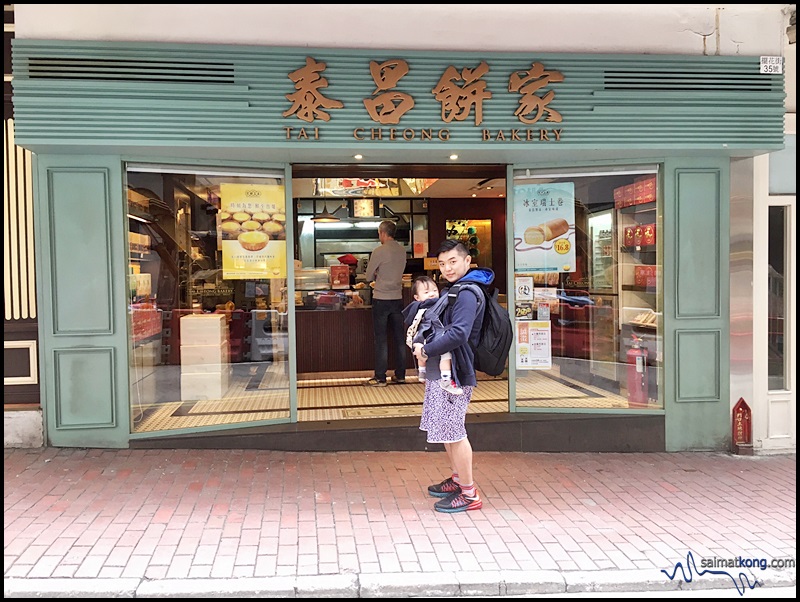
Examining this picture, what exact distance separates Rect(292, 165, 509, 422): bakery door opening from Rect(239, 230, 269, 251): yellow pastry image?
846 millimetres

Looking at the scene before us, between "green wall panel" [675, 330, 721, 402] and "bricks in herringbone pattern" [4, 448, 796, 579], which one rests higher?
"green wall panel" [675, 330, 721, 402]

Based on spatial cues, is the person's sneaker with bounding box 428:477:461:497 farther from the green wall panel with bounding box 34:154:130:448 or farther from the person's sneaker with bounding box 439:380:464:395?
the green wall panel with bounding box 34:154:130:448

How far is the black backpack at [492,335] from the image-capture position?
452 cm

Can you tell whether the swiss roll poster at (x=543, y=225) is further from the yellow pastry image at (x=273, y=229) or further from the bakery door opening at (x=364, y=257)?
the yellow pastry image at (x=273, y=229)

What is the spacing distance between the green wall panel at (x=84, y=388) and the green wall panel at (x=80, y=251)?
0.75ft

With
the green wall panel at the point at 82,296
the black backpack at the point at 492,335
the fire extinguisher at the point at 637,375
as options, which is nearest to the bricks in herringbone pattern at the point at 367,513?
the green wall panel at the point at 82,296

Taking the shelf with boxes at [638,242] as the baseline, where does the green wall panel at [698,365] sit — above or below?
below

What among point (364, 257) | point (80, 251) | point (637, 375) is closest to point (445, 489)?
point (637, 375)

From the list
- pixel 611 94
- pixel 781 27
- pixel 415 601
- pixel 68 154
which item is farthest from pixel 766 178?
pixel 68 154

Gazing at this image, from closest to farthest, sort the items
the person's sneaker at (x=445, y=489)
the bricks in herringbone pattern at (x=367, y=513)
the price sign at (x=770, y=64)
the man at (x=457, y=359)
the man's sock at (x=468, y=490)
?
the bricks in herringbone pattern at (x=367, y=513) → the man at (x=457, y=359) → the man's sock at (x=468, y=490) → the person's sneaker at (x=445, y=489) → the price sign at (x=770, y=64)

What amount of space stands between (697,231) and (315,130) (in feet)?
13.1

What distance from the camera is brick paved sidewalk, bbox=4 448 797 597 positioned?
376 centimetres

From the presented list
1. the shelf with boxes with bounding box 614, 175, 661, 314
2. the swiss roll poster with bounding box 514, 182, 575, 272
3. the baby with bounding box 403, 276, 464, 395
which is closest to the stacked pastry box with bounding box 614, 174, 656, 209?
the shelf with boxes with bounding box 614, 175, 661, 314

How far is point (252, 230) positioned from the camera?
6457 millimetres
